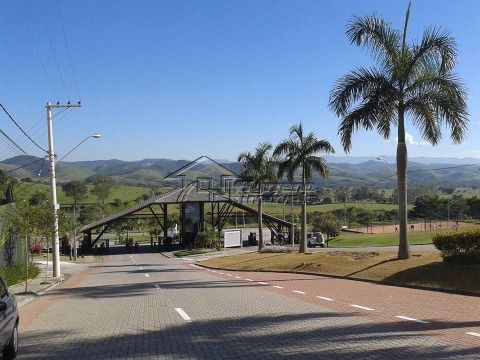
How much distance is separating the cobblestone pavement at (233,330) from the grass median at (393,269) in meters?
1.59

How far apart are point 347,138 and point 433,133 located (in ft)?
10.8

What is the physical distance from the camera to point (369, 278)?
20859mm

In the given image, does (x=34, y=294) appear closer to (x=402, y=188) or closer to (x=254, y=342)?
(x=402, y=188)

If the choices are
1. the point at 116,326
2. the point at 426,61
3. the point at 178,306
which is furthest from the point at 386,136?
the point at 116,326

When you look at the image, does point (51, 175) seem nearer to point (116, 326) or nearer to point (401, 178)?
point (401, 178)

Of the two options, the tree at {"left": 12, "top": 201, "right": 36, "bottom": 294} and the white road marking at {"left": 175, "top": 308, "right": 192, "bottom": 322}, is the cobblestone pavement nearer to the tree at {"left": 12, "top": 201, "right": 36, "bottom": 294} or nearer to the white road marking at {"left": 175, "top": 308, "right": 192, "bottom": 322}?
the white road marking at {"left": 175, "top": 308, "right": 192, "bottom": 322}

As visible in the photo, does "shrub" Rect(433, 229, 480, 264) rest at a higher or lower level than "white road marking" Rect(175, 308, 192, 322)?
higher

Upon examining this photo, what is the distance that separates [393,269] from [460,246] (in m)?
3.06

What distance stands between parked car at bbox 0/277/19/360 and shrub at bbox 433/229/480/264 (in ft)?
44.6

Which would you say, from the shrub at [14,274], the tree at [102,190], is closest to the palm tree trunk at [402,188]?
the shrub at [14,274]

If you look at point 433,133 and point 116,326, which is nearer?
point 116,326

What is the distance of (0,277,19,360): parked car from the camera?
7.58 metres

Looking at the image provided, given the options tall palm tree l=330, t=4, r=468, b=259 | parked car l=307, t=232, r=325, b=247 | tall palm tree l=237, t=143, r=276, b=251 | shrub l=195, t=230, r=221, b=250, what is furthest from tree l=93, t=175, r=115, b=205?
tall palm tree l=330, t=4, r=468, b=259

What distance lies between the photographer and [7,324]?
791 centimetres
